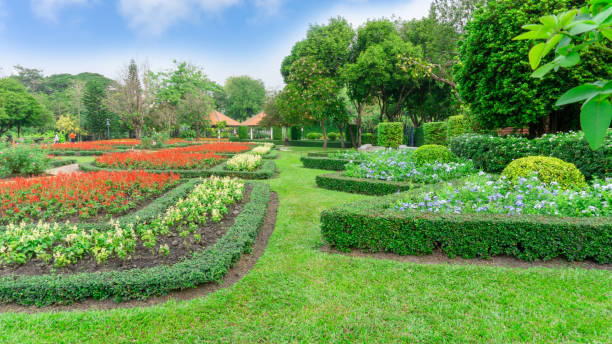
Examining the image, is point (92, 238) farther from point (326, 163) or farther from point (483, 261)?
point (326, 163)

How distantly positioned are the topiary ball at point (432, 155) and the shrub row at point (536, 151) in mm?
487

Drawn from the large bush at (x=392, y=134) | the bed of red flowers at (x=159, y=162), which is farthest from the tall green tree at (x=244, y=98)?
the bed of red flowers at (x=159, y=162)

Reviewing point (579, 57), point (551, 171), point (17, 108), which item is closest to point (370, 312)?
point (579, 57)

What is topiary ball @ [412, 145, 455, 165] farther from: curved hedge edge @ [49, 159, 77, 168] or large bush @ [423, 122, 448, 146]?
curved hedge edge @ [49, 159, 77, 168]

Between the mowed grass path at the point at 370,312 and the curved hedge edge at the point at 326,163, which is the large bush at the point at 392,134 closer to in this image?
the curved hedge edge at the point at 326,163

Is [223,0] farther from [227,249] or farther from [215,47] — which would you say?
[227,249]

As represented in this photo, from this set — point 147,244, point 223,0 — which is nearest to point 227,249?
point 147,244

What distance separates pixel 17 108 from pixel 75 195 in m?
43.0

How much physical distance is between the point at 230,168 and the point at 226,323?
858 cm

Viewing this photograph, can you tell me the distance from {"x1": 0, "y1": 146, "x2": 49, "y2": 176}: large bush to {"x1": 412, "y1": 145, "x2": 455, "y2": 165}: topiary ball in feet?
42.2

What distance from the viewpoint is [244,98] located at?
192 feet

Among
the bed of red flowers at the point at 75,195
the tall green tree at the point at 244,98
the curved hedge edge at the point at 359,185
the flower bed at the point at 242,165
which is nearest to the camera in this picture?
the bed of red flowers at the point at 75,195

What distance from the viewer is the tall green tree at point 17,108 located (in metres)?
35.9

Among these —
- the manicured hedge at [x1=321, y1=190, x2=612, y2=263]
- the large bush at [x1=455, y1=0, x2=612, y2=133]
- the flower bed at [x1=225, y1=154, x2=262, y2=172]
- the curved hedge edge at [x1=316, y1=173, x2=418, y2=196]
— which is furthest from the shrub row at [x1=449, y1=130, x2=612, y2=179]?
the flower bed at [x1=225, y1=154, x2=262, y2=172]
